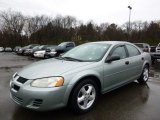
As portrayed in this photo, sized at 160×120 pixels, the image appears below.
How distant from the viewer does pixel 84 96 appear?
3797 millimetres

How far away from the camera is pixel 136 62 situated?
5.34 m

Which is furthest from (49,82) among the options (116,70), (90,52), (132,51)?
(132,51)

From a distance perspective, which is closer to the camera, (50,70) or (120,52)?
(50,70)

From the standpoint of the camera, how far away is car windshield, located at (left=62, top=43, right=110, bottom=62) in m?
4.35

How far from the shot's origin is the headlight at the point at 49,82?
3.33 meters

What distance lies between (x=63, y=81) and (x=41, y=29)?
5614cm

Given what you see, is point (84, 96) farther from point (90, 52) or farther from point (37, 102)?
point (90, 52)

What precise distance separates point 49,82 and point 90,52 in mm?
1684

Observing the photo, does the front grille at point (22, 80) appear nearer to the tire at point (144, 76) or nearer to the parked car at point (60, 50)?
the tire at point (144, 76)

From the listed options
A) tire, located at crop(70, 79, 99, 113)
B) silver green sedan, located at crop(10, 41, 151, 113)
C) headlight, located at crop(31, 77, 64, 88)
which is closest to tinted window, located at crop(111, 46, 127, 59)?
silver green sedan, located at crop(10, 41, 151, 113)

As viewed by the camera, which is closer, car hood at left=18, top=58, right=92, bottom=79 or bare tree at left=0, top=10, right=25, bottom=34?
car hood at left=18, top=58, right=92, bottom=79

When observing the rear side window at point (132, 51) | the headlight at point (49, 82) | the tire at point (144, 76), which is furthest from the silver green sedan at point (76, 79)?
the tire at point (144, 76)

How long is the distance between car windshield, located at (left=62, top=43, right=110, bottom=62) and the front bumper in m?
1.17

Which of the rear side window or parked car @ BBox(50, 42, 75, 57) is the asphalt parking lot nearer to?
the rear side window
